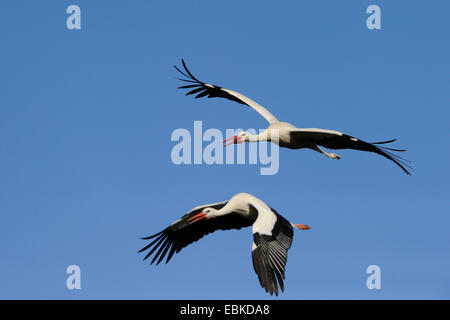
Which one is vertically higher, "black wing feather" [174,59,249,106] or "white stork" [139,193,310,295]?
"black wing feather" [174,59,249,106]

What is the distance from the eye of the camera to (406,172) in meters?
13.9

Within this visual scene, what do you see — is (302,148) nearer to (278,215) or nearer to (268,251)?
(278,215)

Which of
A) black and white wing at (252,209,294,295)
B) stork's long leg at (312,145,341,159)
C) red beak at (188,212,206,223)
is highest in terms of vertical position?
stork's long leg at (312,145,341,159)

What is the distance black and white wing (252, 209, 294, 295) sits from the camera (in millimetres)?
12242

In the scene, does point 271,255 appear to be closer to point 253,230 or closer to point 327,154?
point 253,230

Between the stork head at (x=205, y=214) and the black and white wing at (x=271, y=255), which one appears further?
the stork head at (x=205, y=214)

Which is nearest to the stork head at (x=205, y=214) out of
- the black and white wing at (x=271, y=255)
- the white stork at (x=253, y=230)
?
the white stork at (x=253, y=230)

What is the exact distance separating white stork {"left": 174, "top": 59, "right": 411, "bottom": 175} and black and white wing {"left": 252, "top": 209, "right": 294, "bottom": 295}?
2222mm

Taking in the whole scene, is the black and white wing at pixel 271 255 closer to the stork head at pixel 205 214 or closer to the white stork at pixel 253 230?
the white stork at pixel 253 230

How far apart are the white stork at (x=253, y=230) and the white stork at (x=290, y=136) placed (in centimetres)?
146

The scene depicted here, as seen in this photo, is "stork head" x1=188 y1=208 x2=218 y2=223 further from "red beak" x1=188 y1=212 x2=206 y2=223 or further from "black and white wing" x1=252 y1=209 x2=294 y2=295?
"black and white wing" x1=252 y1=209 x2=294 y2=295

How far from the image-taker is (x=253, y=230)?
13.0 metres

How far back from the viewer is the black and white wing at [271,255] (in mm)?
12242

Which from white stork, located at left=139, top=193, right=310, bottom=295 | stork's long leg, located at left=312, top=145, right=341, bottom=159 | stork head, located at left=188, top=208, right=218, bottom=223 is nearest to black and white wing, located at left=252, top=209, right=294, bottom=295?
white stork, located at left=139, top=193, right=310, bottom=295
